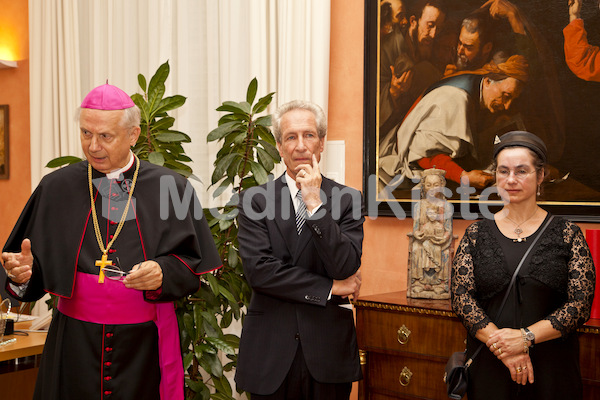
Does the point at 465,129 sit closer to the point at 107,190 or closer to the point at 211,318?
the point at 211,318

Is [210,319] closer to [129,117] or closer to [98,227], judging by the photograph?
[98,227]

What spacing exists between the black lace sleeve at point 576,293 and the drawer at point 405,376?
2.30 feet

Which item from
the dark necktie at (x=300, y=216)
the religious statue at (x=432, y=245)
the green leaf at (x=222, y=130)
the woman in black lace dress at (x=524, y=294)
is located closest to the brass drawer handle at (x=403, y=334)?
the religious statue at (x=432, y=245)

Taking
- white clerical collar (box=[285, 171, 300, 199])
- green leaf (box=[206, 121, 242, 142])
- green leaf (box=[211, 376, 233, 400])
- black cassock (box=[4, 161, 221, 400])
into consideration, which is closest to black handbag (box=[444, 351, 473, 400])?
white clerical collar (box=[285, 171, 300, 199])

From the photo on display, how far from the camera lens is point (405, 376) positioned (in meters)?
3.03

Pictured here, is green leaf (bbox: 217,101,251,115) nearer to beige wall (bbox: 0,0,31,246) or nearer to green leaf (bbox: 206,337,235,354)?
green leaf (bbox: 206,337,235,354)

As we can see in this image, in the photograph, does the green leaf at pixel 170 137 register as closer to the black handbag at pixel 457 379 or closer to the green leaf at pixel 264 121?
the green leaf at pixel 264 121

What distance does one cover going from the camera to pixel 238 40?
4434 mm

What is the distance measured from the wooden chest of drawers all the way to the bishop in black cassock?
0.98 m

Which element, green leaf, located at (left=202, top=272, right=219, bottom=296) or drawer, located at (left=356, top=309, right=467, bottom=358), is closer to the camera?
drawer, located at (left=356, top=309, right=467, bottom=358)

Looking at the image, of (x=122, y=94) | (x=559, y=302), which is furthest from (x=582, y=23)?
(x=122, y=94)

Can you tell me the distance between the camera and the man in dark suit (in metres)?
2.27

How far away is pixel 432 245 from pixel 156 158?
150 centimetres

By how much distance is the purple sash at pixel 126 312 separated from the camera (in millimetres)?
2396
